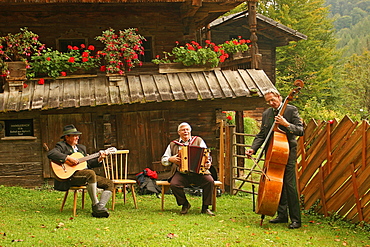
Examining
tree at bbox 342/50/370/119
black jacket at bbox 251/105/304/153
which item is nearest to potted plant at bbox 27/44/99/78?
black jacket at bbox 251/105/304/153

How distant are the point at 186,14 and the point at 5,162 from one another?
5.67 metres

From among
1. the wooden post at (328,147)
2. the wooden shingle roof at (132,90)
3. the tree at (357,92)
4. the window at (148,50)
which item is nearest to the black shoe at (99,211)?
the wooden shingle roof at (132,90)

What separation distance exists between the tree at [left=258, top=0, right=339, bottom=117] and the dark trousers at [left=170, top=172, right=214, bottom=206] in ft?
62.8

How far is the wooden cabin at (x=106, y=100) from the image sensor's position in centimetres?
1082

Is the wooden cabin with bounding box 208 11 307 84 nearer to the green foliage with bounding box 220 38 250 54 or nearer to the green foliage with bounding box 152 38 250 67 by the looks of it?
the green foliage with bounding box 220 38 250 54

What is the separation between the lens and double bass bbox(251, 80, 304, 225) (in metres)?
6.68

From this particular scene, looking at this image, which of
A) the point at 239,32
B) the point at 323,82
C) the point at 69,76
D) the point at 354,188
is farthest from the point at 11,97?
the point at 323,82

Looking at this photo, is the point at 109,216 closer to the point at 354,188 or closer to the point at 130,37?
the point at 354,188

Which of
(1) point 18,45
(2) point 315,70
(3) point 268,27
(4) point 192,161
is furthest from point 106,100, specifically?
(2) point 315,70

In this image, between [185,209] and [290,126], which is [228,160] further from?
[290,126]

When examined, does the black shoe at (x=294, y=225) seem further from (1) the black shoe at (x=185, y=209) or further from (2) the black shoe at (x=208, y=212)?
(1) the black shoe at (x=185, y=209)

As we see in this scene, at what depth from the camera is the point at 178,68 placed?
1161 centimetres

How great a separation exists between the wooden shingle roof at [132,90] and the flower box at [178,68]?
0.09 m

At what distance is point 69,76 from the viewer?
11.2 metres
